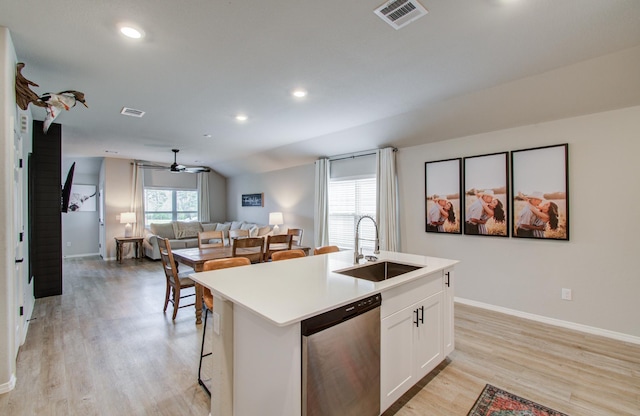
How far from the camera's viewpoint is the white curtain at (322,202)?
19.9 feet

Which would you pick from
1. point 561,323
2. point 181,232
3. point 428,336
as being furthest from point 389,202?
point 181,232

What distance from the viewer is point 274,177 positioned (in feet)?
25.2

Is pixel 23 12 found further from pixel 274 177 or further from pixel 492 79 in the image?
pixel 274 177

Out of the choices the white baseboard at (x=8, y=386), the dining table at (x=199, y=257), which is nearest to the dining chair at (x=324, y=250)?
the dining table at (x=199, y=257)

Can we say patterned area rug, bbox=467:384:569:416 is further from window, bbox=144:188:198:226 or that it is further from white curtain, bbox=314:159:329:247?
window, bbox=144:188:198:226

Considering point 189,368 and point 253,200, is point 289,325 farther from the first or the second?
point 253,200

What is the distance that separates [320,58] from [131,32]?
143cm

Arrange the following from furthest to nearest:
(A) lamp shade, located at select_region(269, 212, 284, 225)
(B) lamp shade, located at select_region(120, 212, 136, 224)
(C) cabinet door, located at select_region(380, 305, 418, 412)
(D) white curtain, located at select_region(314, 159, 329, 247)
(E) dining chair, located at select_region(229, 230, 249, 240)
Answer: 1. (B) lamp shade, located at select_region(120, 212, 136, 224)
2. (A) lamp shade, located at select_region(269, 212, 284, 225)
3. (D) white curtain, located at select_region(314, 159, 329, 247)
4. (E) dining chair, located at select_region(229, 230, 249, 240)
5. (C) cabinet door, located at select_region(380, 305, 418, 412)

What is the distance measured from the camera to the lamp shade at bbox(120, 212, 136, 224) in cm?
742

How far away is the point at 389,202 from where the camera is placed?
4789 millimetres

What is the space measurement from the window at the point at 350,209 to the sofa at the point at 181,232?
1957 millimetres

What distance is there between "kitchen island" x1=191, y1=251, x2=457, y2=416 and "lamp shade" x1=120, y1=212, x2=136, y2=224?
6685 millimetres

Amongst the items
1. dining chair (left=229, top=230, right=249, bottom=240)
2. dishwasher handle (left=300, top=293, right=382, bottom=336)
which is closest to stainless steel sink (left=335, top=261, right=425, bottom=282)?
dishwasher handle (left=300, top=293, right=382, bottom=336)

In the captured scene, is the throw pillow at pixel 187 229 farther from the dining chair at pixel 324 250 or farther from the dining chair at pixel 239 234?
the dining chair at pixel 324 250
